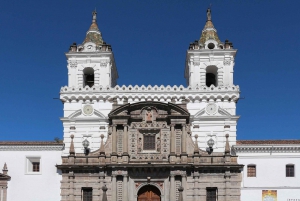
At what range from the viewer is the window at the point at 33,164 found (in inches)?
1491

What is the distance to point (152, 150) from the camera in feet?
124

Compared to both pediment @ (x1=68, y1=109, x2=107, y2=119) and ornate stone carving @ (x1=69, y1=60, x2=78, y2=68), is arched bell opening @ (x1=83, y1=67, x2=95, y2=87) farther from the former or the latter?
pediment @ (x1=68, y1=109, x2=107, y2=119)

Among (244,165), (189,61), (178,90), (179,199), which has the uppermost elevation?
(189,61)

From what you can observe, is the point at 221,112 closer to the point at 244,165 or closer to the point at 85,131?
the point at 244,165

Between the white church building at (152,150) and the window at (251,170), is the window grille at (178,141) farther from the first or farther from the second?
the window at (251,170)

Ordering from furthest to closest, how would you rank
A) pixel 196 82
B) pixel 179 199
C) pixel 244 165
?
pixel 196 82 → pixel 244 165 → pixel 179 199

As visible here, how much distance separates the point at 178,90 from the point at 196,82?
1.88 metres

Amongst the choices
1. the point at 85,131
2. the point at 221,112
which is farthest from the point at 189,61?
the point at 85,131

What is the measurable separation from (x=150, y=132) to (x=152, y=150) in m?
1.55

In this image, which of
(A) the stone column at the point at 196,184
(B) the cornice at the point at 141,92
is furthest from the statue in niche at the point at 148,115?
(A) the stone column at the point at 196,184

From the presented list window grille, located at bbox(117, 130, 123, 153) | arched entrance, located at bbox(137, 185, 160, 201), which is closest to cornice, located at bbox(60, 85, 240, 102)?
window grille, located at bbox(117, 130, 123, 153)

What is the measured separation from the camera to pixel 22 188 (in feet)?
122

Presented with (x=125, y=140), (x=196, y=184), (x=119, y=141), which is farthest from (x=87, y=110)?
(x=196, y=184)

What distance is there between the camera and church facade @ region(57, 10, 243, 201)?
3681 cm
